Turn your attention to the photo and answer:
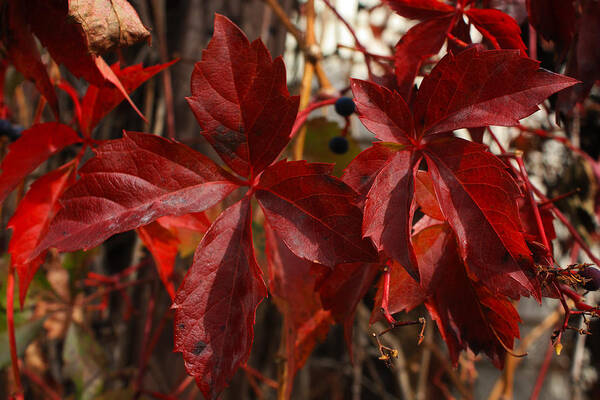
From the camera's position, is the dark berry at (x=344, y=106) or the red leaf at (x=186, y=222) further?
the dark berry at (x=344, y=106)

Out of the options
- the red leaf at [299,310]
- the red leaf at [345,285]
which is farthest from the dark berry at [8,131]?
the red leaf at [345,285]

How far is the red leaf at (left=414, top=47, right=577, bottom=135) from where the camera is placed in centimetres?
37

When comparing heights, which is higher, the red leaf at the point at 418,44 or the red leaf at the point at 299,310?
the red leaf at the point at 418,44

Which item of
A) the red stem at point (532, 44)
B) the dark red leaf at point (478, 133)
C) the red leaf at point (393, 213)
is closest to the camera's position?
the red leaf at point (393, 213)

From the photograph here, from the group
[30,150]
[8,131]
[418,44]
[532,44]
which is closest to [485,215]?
[418,44]

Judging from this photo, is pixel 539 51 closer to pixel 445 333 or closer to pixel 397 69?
pixel 397 69

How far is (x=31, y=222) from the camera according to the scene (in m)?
0.50

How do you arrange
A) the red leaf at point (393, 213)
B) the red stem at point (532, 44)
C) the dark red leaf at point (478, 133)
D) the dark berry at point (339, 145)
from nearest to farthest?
the red leaf at point (393, 213) < the dark red leaf at point (478, 133) < the red stem at point (532, 44) < the dark berry at point (339, 145)

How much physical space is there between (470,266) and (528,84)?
16 centimetres

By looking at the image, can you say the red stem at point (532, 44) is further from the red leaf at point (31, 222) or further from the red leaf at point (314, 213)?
the red leaf at point (31, 222)

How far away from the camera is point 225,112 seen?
0.40 m

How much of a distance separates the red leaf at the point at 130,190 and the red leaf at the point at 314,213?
0.18 feet

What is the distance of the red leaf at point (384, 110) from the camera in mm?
386

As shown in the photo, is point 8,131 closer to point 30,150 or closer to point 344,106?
point 30,150
